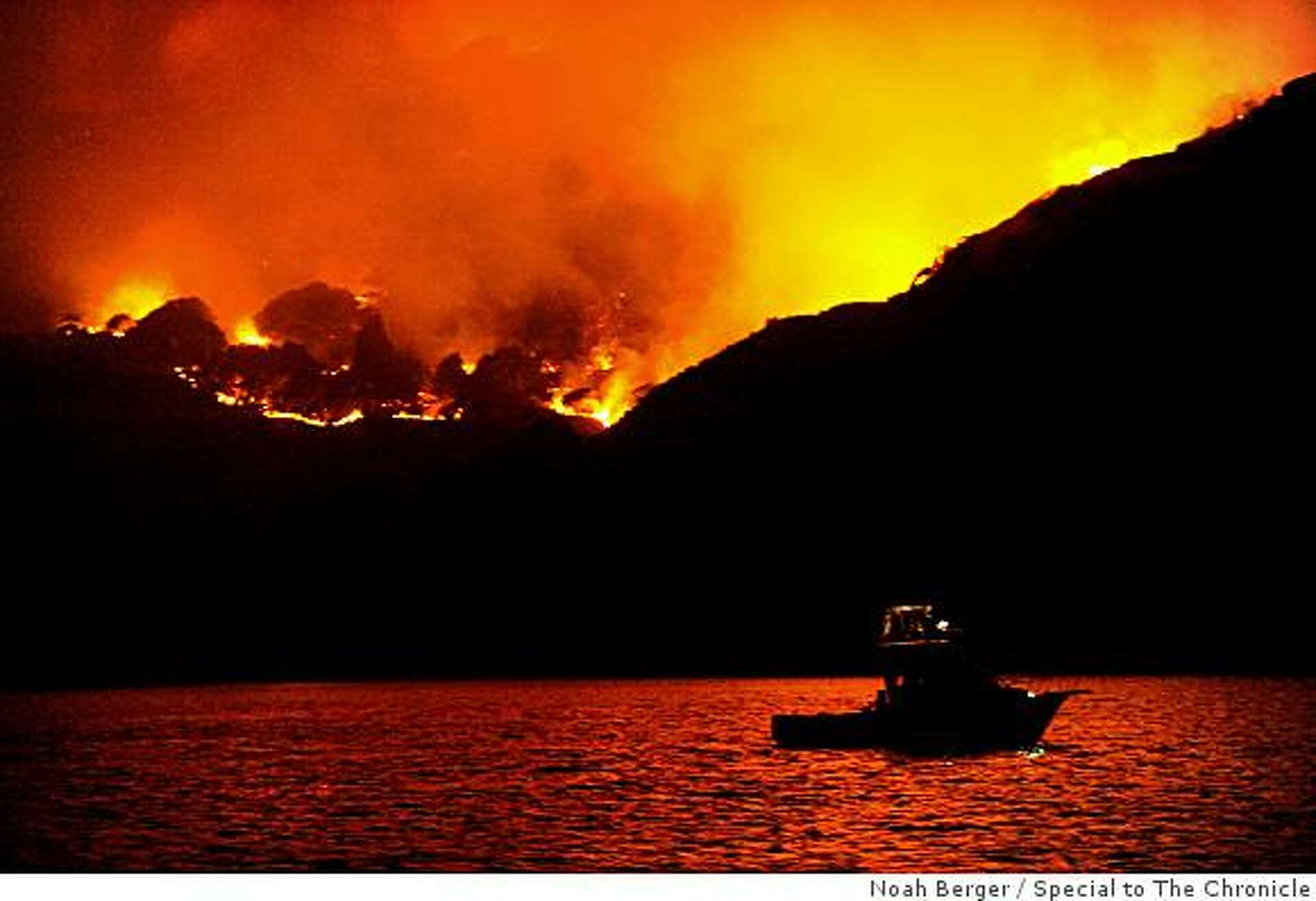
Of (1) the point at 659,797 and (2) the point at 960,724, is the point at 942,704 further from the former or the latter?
(1) the point at 659,797

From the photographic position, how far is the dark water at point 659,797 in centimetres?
4650

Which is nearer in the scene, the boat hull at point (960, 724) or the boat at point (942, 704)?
the boat at point (942, 704)

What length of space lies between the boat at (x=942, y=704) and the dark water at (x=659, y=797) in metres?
1.44

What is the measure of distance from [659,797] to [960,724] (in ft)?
45.6

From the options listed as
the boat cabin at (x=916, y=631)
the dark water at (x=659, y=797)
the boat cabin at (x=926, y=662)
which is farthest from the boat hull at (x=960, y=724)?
the boat cabin at (x=916, y=631)

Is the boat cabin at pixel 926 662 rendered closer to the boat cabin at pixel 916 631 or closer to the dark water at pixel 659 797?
the boat cabin at pixel 916 631

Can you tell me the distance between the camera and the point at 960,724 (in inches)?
2689

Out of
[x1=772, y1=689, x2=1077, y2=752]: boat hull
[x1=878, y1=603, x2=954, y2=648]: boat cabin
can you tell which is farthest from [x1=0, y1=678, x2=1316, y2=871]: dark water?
[x1=878, y1=603, x2=954, y2=648]: boat cabin

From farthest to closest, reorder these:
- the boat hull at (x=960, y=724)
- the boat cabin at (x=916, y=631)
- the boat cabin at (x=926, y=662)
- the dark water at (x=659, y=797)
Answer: the boat hull at (x=960, y=724), the boat cabin at (x=926, y=662), the boat cabin at (x=916, y=631), the dark water at (x=659, y=797)

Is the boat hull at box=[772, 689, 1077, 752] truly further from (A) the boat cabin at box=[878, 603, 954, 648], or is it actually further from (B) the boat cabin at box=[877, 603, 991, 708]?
(A) the boat cabin at box=[878, 603, 954, 648]

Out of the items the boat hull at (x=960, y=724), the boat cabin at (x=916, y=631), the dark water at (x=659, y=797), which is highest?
the boat cabin at (x=916, y=631)

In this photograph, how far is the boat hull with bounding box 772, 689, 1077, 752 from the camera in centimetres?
6850

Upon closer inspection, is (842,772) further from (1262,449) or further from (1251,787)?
(1262,449)

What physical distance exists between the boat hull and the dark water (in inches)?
48.2
